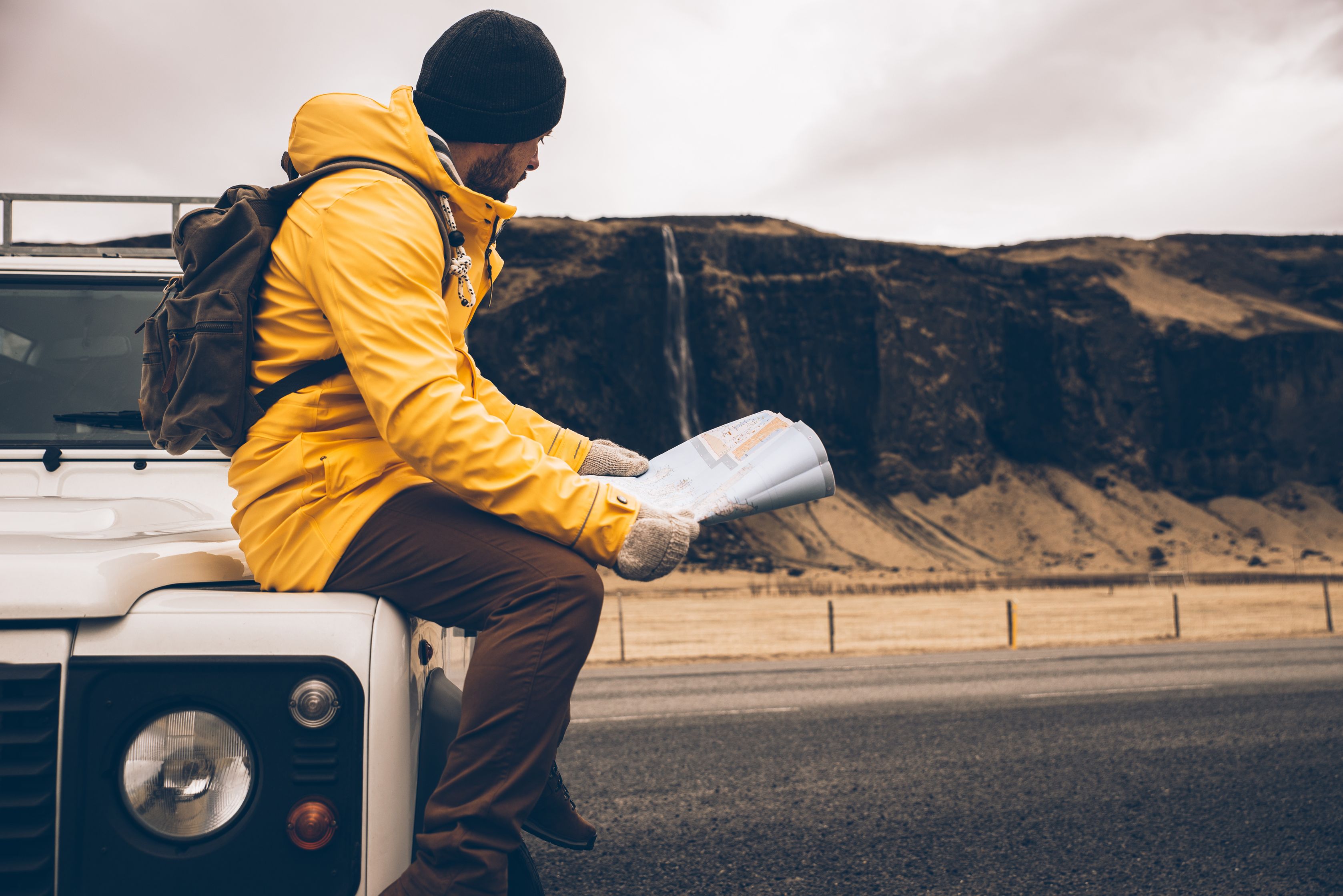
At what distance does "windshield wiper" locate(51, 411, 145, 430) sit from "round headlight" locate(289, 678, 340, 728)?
6.00 ft

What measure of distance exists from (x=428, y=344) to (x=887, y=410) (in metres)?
51.4

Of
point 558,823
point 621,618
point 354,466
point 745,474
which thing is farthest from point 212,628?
point 621,618

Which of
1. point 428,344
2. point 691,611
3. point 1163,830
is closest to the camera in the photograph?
point 428,344

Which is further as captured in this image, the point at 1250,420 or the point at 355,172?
the point at 1250,420

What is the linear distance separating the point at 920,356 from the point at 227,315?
53.7 meters

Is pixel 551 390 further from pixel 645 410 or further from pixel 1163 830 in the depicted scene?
pixel 1163 830

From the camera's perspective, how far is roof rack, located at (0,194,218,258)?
3.56 metres

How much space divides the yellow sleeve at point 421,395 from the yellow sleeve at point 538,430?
2.29 feet

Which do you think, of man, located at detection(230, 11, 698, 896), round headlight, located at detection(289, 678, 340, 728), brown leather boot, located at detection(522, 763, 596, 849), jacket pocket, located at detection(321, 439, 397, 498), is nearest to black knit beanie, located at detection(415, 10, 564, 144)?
man, located at detection(230, 11, 698, 896)

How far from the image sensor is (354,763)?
59.1 inches

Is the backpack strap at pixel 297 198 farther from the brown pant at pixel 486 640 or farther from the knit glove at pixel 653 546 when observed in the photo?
the knit glove at pixel 653 546

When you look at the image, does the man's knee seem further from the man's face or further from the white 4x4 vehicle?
the man's face

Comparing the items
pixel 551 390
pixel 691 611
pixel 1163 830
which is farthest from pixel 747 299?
pixel 1163 830

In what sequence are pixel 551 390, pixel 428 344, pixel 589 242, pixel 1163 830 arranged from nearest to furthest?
pixel 428 344, pixel 1163 830, pixel 551 390, pixel 589 242
